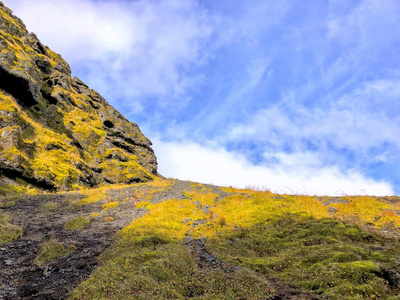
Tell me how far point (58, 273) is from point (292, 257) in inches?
334

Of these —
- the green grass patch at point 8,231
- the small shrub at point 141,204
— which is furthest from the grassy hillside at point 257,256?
the green grass patch at point 8,231

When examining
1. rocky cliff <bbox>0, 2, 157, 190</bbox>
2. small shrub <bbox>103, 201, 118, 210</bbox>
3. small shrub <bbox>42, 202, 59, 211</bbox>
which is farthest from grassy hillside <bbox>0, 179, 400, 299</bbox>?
rocky cliff <bbox>0, 2, 157, 190</bbox>

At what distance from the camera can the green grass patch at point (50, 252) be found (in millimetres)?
9719

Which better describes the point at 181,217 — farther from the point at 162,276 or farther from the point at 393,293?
the point at 393,293

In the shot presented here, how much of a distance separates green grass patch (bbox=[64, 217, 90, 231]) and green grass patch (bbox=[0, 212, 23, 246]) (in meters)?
2.41

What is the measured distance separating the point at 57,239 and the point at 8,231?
10.0 ft

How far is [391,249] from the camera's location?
786 cm

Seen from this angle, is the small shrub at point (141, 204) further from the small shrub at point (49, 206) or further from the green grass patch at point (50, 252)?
the green grass patch at point (50, 252)

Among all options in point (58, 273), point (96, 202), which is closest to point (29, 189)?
point (96, 202)

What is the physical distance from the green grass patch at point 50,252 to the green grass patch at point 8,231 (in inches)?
113

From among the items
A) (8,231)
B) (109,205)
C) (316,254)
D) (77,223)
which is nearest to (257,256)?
(316,254)

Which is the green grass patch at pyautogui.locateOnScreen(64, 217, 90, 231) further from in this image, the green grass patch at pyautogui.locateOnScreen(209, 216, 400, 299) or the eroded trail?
the green grass patch at pyautogui.locateOnScreen(209, 216, 400, 299)

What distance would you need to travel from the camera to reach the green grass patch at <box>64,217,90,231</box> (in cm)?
1445

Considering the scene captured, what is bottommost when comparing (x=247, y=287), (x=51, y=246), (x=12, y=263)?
(x=12, y=263)
